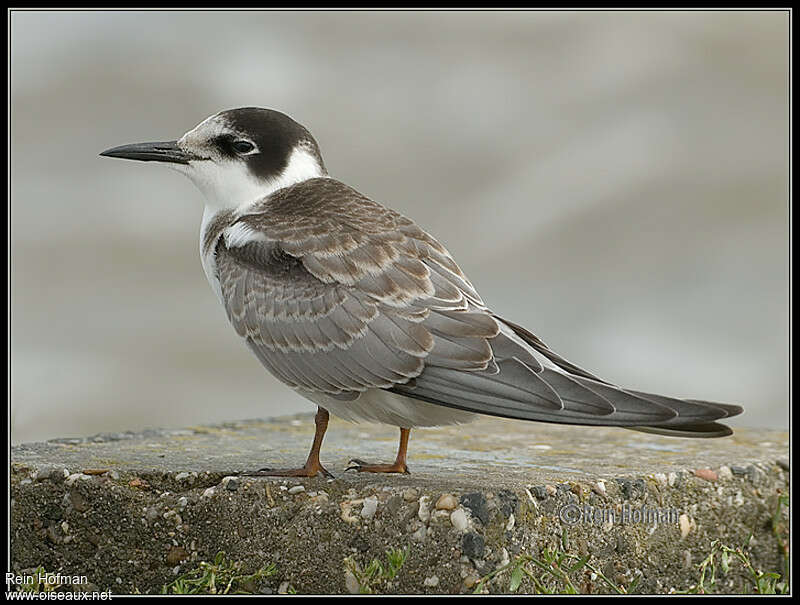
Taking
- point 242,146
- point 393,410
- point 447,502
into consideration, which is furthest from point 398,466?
point 242,146

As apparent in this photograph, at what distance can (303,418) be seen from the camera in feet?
23.7

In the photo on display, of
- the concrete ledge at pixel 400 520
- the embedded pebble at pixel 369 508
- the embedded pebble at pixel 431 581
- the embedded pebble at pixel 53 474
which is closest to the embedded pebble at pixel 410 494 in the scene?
the concrete ledge at pixel 400 520

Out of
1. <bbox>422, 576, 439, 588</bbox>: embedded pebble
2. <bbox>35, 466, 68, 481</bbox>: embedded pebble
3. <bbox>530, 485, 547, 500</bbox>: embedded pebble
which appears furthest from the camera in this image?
<bbox>35, 466, 68, 481</bbox>: embedded pebble

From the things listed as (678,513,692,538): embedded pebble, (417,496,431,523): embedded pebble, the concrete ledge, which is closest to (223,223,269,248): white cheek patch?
the concrete ledge

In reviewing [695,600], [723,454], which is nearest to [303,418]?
[723,454]

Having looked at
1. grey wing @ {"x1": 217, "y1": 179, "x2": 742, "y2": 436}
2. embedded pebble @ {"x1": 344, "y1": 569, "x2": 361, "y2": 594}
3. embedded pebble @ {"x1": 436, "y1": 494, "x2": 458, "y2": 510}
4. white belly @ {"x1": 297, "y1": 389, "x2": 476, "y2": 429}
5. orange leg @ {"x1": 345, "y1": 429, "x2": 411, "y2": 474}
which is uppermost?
grey wing @ {"x1": 217, "y1": 179, "x2": 742, "y2": 436}

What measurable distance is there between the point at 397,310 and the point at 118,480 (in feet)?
4.53

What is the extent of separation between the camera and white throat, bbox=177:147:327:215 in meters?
5.42

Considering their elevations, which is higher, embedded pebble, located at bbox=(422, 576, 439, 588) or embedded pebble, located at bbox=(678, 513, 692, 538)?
embedded pebble, located at bbox=(678, 513, 692, 538)

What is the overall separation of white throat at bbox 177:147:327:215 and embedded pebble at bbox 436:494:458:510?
72.9 inches

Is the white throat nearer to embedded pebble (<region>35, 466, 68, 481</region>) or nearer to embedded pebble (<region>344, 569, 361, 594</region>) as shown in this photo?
embedded pebble (<region>35, 466, 68, 481</region>)

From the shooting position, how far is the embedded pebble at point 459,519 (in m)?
4.27

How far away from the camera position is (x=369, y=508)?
4387mm

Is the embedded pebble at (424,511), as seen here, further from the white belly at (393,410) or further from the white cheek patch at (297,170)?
the white cheek patch at (297,170)
